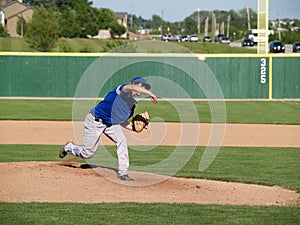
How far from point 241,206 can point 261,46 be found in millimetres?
25955

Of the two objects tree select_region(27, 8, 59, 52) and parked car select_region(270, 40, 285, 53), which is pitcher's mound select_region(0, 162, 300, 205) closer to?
tree select_region(27, 8, 59, 52)

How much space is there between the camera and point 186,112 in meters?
27.2

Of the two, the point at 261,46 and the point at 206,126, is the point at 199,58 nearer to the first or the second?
the point at 261,46

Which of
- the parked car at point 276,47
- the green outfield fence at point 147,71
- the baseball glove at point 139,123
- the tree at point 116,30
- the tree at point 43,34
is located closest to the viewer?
the baseball glove at point 139,123

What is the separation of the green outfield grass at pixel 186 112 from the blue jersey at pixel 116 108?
12.6 meters

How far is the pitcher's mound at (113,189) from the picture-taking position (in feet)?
32.2

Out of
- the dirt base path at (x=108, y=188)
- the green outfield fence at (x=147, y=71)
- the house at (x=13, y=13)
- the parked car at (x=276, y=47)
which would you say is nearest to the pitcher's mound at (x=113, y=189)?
the dirt base path at (x=108, y=188)

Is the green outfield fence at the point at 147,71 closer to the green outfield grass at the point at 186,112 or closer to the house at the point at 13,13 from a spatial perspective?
the green outfield grass at the point at 186,112

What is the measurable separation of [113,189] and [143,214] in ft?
5.62

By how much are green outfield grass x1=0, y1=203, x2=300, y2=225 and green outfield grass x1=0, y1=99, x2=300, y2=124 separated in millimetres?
14176

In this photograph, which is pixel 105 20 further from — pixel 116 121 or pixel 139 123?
pixel 116 121

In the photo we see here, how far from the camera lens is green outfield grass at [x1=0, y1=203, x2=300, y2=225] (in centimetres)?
834

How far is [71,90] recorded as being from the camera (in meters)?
33.5

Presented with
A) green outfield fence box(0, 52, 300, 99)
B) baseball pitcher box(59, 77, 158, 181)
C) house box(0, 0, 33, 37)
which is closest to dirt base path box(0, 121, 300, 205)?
baseball pitcher box(59, 77, 158, 181)
